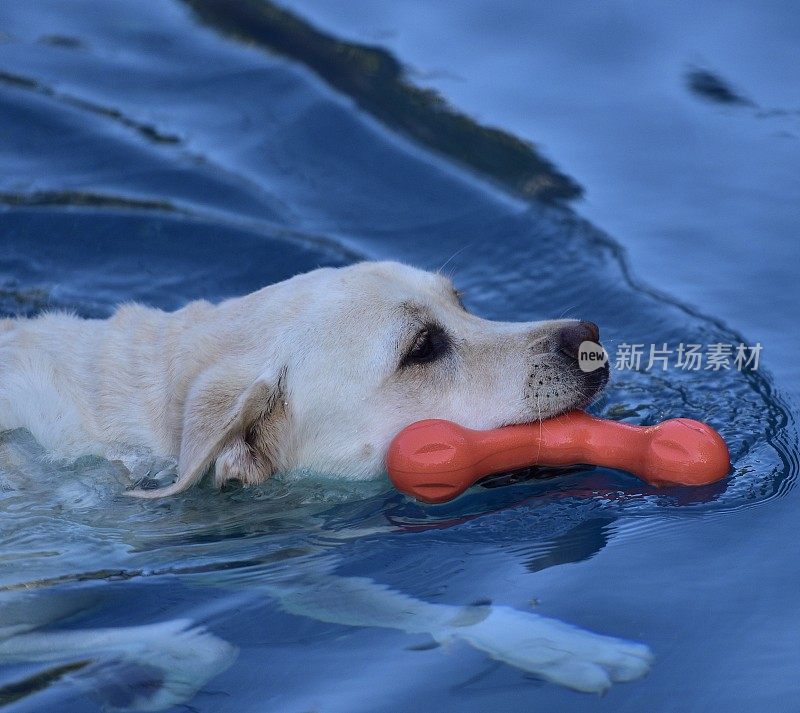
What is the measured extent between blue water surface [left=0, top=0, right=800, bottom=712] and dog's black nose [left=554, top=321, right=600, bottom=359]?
0.53m

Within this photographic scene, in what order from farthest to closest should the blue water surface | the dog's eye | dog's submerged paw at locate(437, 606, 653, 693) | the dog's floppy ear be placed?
the dog's eye < the dog's floppy ear < the blue water surface < dog's submerged paw at locate(437, 606, 653, 693)

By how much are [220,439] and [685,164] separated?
453 centimetres

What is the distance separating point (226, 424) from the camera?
4.59 metres

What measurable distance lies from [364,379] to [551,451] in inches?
29.9

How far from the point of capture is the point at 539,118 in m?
8.82

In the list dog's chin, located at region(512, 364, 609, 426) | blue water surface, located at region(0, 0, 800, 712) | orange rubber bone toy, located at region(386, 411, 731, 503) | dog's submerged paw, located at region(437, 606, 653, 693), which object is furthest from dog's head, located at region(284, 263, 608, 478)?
dog's submerged paw, located at region(437, 606, 653, 693)

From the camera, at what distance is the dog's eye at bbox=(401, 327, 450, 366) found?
4.86m

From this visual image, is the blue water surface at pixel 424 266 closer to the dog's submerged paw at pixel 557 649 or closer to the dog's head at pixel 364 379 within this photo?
the dog's submerged paw at pixel 557 649

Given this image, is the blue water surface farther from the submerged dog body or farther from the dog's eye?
the dog's eye

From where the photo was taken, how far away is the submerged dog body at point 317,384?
15.6 feet

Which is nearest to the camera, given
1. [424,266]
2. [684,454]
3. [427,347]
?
[684,454]

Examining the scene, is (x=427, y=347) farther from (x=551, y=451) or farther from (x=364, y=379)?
(x=551, y=451)

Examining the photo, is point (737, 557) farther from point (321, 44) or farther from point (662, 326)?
point (321, 44)

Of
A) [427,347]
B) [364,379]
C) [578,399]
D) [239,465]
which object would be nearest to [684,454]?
[578,399]
